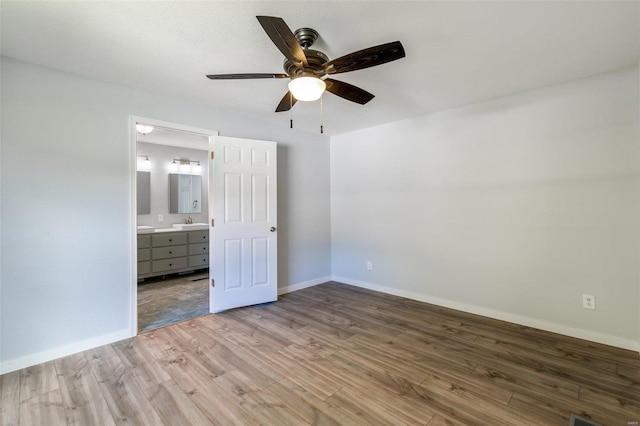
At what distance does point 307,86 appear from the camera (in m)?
1.82

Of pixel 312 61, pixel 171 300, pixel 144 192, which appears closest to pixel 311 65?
pixel 312 61

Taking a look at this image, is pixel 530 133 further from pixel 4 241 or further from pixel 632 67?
pixel 4 241

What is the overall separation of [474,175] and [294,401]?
9.51ft

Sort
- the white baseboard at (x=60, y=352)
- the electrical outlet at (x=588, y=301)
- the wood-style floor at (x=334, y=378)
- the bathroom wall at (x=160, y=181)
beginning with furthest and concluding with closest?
the bathroom wall at (x=160, y=181)
the electrical outlet at (x=588, y=301)
the white baseboard at (x=60, y=352)
the wood-style floor at (x=334, y=378)

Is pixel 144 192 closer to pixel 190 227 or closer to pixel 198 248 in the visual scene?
pixel 190 227

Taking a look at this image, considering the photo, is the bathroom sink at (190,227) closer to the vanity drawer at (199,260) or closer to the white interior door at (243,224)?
the vanity drawer at (199,260)

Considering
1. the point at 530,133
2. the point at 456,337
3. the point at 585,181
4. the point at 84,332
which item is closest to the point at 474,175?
the point at 530,133

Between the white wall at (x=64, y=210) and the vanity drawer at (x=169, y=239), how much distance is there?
2130 mm

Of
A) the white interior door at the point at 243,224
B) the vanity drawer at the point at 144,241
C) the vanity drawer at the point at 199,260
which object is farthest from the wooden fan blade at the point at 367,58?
the vanity drawer at the point at 199,260

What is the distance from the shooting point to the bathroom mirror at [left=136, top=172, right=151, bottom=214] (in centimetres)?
501

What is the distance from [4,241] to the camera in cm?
213

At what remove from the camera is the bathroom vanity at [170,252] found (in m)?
4.52

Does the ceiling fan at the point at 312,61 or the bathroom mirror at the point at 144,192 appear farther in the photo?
the bathroom mirror at the point at 144,192

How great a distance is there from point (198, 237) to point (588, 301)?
5412mm
